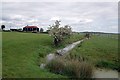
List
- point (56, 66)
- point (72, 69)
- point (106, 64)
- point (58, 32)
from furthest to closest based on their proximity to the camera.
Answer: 1. point (58, 32)
2. point (106, 64)
3. point (56, 66)
4. point (72, 69)

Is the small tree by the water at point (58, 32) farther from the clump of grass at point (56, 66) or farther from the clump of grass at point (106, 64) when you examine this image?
the clump of grass at point (56, 66)

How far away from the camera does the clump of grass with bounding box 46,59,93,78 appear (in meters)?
17.4

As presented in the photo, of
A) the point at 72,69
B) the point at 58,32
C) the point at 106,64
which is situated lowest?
the point at 106,64

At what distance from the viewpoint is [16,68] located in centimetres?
1684

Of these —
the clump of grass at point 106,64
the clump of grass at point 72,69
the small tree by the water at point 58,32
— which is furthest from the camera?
the small tree by the water at point 58,32

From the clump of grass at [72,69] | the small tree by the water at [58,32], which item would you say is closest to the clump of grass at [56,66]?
the clump of grass at [72,69]

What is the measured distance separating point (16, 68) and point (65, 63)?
4447mm

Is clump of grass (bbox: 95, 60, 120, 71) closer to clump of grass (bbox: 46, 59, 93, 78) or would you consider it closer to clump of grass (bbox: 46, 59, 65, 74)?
clump of grass (bbox: 46, 59, 93, 78)

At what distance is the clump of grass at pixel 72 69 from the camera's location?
17.4 metres

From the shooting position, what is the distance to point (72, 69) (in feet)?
58.2

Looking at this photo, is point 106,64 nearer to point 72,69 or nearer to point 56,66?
point 56,66

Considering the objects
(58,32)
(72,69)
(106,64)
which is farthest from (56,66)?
(58,32)

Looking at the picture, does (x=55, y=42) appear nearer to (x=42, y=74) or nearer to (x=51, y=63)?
(x=51, y=63)

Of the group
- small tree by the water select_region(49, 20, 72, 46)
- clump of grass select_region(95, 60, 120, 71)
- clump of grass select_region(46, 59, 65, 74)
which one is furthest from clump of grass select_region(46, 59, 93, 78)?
small tree by the water select_region(49, 20, 72, 46)
